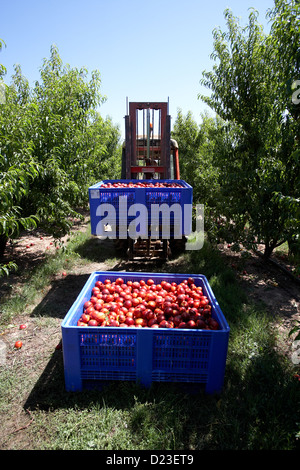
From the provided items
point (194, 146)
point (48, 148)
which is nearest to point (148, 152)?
point (48, 148)

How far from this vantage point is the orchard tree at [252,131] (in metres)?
5.07

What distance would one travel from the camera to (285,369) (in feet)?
10.1

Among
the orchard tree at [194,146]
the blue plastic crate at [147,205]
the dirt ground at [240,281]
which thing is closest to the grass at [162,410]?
the dirt ground at [240,281]

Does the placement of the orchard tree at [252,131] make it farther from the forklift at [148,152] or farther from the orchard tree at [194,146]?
the orchard tree at [194,146]

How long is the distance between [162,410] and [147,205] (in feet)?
10.3

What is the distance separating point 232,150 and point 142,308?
3.99m

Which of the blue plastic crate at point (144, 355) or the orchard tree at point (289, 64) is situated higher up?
the orchard tree at point (289, 64)

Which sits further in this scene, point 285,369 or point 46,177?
point 46,177

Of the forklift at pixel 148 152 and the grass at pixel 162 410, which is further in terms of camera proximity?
the forklift at pixel 148 152

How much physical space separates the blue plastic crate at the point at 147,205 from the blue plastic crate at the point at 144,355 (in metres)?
2.37

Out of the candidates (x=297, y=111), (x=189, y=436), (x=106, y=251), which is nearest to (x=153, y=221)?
(x=106, y=251)

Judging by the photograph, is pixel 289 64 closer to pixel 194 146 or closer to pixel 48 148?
pixel 48 148

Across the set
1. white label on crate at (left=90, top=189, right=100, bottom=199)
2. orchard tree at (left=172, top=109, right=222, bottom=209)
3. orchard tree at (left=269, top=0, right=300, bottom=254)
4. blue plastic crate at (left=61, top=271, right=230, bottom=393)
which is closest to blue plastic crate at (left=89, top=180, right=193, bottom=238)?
white label on crate at (left=90, top=189, right=100, bottom=199)
